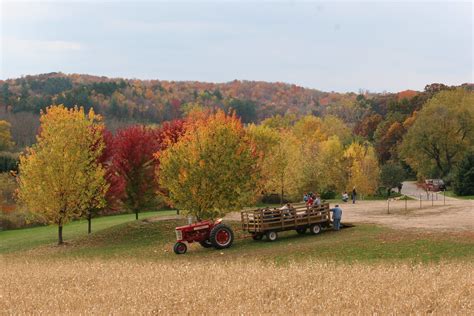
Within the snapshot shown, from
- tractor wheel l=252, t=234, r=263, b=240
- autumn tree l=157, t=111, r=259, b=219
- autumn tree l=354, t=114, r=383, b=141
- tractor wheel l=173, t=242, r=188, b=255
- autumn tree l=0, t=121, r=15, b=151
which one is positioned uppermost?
autumn tree l=354, t=114, r=383, b=141

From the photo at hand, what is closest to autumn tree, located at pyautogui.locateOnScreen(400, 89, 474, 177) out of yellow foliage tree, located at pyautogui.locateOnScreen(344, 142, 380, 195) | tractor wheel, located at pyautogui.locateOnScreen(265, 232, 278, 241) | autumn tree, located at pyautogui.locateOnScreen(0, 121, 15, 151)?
yellow foliage tree, located at pyautogui.locateOnScreen(344, 142, 380, 195)

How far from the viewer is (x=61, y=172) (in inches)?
1371

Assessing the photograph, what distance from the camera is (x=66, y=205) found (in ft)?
116

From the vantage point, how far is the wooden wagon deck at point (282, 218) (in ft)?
101

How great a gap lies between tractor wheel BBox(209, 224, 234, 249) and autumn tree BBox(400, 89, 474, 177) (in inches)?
2183

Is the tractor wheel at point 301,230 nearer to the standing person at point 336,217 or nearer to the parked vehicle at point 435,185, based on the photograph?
the standing person at point 336,217

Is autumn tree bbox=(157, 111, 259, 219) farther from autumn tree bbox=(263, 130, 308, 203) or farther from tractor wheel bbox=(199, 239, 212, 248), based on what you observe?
autumn tree bbox=(263, 130, 308, 203)

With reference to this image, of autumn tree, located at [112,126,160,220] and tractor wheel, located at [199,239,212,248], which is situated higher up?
autumn tree, located at [112,126,160,220]

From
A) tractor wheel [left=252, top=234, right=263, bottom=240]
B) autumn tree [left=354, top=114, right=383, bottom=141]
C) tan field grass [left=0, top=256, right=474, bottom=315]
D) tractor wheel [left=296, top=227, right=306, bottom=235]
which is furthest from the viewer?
autumn tree [left=354, top=114, right=383, bottom=141]

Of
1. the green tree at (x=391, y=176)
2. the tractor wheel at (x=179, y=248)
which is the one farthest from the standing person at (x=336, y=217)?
the green tree at (x=391, y=176)

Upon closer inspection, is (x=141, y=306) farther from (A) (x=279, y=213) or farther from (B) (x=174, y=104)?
(B) (x=174, y=104)

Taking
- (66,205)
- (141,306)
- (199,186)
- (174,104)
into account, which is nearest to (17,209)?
(66,205)

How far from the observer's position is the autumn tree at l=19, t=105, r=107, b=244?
34531mm

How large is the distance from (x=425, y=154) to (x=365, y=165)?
17201 mm
